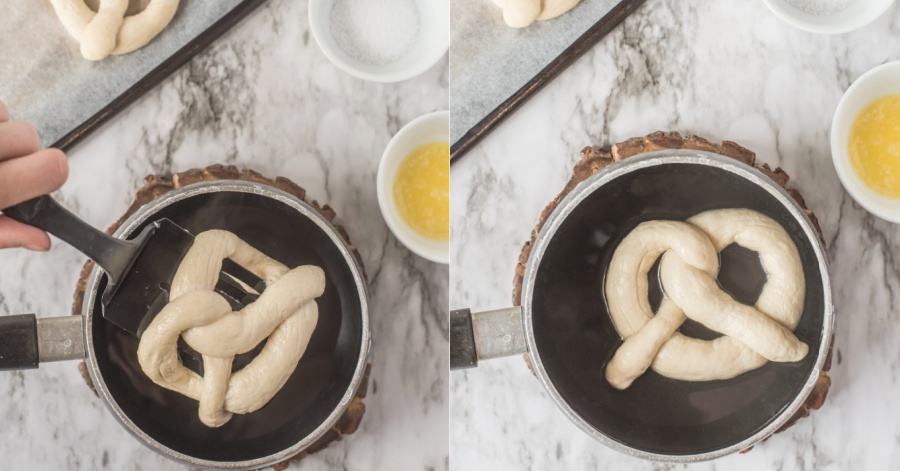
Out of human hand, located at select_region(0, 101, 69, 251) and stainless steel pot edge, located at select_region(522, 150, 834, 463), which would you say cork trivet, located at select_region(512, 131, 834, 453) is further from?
human hand, located at select_region(0, 101, 69, 251)

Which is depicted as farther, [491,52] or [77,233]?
[491,52]

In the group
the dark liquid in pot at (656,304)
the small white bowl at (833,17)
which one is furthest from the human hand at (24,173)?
the small white bowl at (833,17)

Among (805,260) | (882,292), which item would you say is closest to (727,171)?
(805,260)

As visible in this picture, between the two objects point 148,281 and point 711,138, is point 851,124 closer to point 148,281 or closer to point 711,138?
point 711,138

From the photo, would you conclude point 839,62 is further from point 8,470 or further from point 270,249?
point 8,470

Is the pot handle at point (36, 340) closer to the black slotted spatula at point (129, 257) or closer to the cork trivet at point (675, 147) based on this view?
the black slotted spatula at point (129, 257)

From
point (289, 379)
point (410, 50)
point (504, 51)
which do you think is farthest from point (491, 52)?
point (289, 379)

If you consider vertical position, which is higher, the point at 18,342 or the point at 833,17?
the point at 833,17
